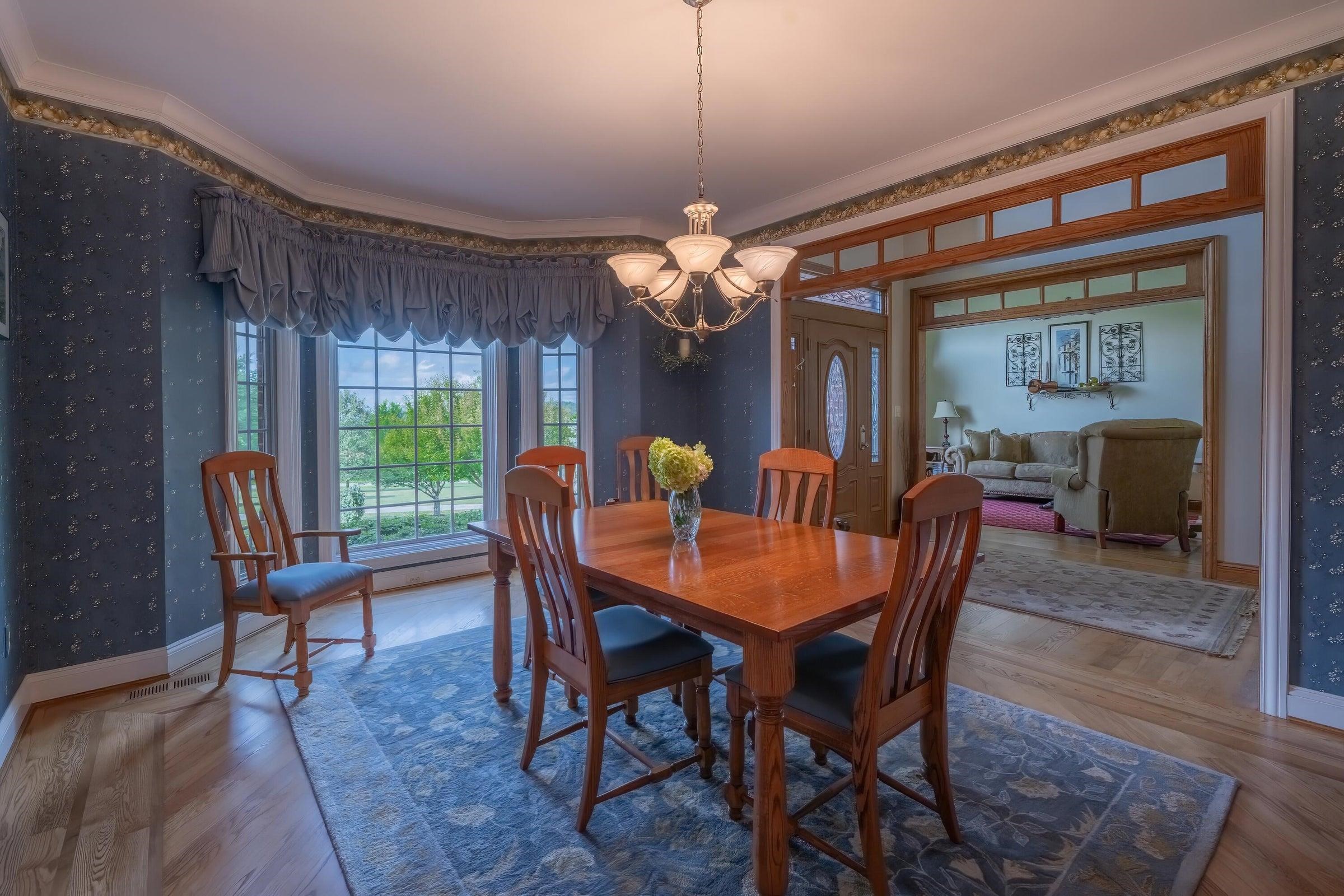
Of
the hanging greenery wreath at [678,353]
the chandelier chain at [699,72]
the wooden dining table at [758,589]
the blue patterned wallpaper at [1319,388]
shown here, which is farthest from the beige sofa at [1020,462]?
the wooden dining table at [758,589]

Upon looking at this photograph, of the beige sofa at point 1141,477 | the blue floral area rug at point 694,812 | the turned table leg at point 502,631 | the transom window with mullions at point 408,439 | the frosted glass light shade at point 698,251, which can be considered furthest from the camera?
the beige sofa at point 1141,477

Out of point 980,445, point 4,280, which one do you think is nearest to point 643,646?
point 4,280

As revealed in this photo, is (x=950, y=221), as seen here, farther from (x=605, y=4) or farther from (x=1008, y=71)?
(x=605, y=4)

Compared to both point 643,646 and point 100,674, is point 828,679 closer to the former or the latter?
point 643,646

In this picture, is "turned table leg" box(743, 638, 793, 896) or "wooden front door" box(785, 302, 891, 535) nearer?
"turned table leg" box(743, 638, 793, 896)

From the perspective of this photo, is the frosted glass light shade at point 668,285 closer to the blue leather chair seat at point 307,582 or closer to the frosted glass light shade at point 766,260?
the frosted glass light shade at point 766,260

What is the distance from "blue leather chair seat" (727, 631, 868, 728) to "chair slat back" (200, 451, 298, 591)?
91.9 inches

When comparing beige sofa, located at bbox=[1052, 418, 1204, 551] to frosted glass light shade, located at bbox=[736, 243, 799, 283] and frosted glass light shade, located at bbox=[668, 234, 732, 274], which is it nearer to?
frosted glass light shade, located at bbox=[736, 243, 799, 283]

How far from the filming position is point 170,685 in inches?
110

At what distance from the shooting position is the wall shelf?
7883 mm

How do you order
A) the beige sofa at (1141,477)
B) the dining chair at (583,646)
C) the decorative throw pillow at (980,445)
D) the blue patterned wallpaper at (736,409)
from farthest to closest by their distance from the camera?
1. the decorative throw pillow at (980,445)
2. the beige sofa at (1141,477)
3. the blue patterned wallpaper at (736,409)
4. the dining chair at (583,646)

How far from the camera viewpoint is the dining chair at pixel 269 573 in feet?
8.73

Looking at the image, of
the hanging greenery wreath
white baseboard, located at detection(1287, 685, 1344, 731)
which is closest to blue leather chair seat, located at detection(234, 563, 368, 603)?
the hanging greenery wreath

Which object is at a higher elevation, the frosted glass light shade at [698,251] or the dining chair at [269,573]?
the frosted glass light shade at [698,251]
